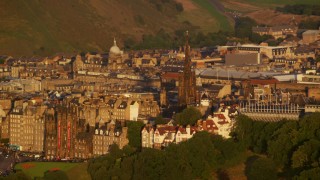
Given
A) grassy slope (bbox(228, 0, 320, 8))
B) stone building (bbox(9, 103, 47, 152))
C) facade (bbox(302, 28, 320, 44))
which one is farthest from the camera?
grassy slope (bbox(228, 0, 320, 8))

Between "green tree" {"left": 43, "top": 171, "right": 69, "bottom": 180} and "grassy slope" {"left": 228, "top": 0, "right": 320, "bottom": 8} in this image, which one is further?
"grassy slope" {"left": 228, "top": 0, "right": 320, "bottom": 8}

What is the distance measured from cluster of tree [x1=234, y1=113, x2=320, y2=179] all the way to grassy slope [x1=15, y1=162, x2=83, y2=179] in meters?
6.95

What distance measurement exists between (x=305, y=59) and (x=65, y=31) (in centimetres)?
2410

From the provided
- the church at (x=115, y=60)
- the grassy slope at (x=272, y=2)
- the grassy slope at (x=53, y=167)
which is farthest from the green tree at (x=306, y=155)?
the grassy slope at (x=272, y=2)

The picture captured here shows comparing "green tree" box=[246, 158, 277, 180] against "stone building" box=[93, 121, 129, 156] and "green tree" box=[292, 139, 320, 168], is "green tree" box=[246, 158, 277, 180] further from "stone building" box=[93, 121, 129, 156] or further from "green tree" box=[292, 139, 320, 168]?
"stone building" box=[93, 121, 129, 156]

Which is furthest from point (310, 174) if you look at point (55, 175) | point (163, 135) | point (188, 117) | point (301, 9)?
point (301, 9)

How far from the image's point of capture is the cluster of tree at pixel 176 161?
213 feet

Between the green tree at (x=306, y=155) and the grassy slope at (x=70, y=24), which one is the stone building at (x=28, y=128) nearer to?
the green tree at (x=306, y=155)

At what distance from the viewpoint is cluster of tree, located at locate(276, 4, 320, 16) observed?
13790 centimetres

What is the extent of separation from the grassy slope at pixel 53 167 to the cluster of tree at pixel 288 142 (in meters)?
6.95

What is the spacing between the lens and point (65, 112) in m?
74.7

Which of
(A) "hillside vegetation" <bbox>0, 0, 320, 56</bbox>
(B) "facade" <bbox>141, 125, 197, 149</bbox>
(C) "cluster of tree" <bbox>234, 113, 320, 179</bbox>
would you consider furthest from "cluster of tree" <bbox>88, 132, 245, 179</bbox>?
(A) "hillside vegetation" <bbox>0, 0, 320, 56</bbox>

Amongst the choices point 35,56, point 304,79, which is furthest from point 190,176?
point 35,56

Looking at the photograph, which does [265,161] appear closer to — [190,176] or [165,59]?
[190,176]
